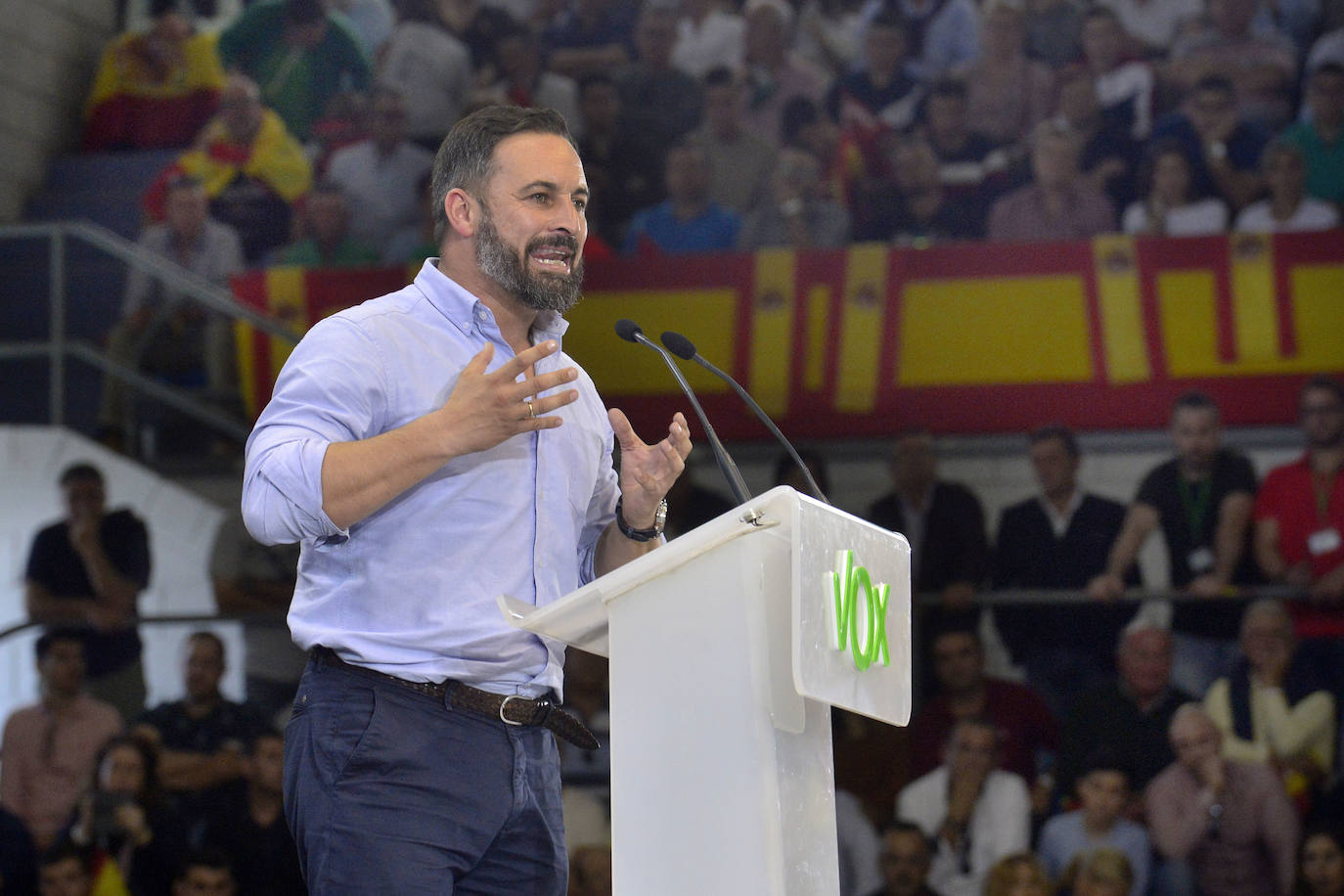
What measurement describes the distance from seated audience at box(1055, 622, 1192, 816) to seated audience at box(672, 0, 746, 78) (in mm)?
2693

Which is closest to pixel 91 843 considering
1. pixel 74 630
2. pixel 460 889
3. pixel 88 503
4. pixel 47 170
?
pixel 74 630

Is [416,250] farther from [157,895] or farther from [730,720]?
[730,720]

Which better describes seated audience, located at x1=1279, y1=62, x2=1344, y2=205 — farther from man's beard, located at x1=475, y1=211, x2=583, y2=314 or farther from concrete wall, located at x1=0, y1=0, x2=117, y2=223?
concrete wall, located at x1=0, y1=0, x2=117, y2=223

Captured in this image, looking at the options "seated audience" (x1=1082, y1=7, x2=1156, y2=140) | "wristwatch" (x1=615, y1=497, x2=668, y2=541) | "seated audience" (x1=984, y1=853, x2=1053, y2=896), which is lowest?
"seated audience" (x1=984, y1=853, x2=1053, y2=896)

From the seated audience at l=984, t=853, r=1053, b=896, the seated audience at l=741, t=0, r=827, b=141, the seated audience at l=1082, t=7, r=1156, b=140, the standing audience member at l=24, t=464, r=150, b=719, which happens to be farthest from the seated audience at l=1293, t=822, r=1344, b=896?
the standing audience member at l=24, t=464, r=150, b=719

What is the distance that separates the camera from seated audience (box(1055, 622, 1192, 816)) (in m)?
4.88

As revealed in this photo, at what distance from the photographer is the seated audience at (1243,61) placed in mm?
5711

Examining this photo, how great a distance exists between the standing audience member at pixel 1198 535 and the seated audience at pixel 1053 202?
2.54 feet

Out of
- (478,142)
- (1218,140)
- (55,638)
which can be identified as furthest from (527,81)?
(478,142)

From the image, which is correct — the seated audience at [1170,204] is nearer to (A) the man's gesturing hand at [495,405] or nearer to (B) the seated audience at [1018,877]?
(B) the seated audience at [1018,877]

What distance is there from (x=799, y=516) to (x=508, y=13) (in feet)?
17.3

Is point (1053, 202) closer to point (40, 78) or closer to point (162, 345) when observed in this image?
point (162, 345)

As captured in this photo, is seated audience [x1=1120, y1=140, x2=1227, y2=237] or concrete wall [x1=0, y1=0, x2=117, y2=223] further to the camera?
concrete wall [x1=0, y1=0, x2=117, y2=223]

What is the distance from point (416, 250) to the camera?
6109mm
